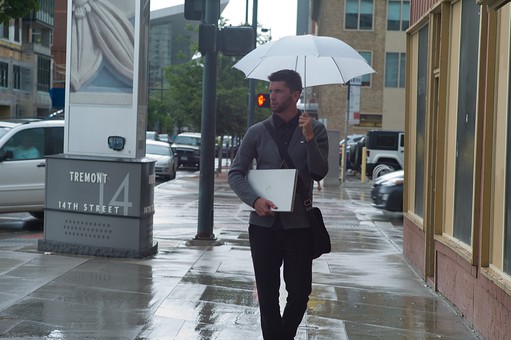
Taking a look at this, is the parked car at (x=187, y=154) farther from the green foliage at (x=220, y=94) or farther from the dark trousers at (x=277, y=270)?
the dark trousers at (x=277, y=270)

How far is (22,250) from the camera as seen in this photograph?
39.6 ft

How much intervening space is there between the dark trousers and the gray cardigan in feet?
0.26

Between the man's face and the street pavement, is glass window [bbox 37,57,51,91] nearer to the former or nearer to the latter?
the street pavement

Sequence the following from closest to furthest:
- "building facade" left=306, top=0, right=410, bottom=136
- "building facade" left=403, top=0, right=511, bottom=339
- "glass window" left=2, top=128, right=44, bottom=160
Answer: "building facade" left=403, top=0, right=511, bottom=339 → "glass window" left=2, top=128, right=44, bottom=160 → "building facade" left=306, top=0, right=410, bottom=136

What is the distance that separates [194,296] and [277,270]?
9.63 feet

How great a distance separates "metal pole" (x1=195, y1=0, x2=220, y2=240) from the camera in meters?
14.0

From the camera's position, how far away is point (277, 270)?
20.6 feet

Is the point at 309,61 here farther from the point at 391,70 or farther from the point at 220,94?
the point at 391,70

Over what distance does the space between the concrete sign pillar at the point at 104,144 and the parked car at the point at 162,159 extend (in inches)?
844

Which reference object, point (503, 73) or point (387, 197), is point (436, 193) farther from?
point (387, 197)

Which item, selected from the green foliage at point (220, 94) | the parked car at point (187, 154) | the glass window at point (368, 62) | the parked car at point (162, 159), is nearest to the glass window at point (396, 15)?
the glass window at point (368, 62)

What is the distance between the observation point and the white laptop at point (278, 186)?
605 cm

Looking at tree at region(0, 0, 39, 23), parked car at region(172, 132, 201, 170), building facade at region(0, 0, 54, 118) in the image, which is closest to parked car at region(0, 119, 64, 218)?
tree at region(0, 0, 39, 23)

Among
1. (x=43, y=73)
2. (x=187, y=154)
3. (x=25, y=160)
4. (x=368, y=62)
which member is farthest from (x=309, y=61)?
(x=43, y=73)
